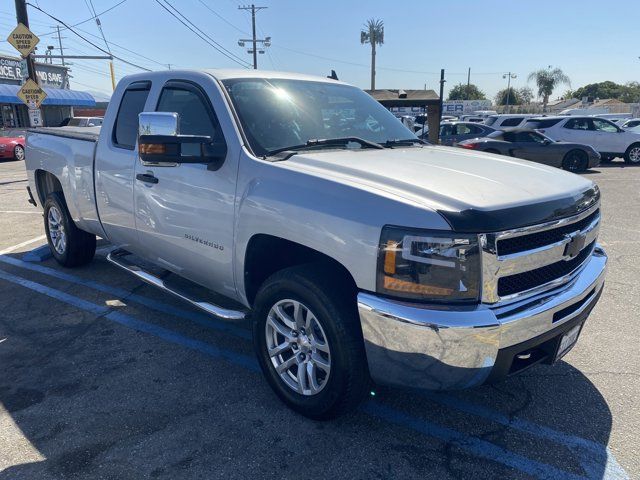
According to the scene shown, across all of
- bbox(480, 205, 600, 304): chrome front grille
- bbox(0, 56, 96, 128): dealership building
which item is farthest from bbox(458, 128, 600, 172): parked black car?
bbox(0, 56, 96, 128): dealership building

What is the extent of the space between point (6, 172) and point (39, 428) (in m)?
16.8

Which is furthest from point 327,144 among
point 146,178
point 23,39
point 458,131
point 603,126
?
point 603,126

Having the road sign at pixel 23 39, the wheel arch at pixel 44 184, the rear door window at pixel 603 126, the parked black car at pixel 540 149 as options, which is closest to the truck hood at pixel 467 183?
the wheel arch at pixel 44 184

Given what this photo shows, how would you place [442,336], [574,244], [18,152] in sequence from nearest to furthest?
[442,336]
[574,244]
[18,152]

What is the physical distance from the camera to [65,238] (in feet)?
18.5

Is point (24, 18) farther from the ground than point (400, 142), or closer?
farther from the ground

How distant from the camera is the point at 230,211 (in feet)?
10.5

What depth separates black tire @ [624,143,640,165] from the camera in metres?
17.6

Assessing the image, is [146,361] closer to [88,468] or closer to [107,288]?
[88,468]

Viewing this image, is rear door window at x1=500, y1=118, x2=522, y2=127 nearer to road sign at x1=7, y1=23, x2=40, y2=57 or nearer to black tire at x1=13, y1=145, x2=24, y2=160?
road sign at x1=7, y1=23, x2=40, y2=57

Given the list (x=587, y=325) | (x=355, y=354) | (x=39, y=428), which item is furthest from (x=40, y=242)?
(x=587, y=325)

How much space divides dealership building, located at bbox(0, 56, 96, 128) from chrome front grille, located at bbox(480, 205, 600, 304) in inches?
1211

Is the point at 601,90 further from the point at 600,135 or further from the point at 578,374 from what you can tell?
the point at 578,374

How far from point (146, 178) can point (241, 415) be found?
1.92 meters
